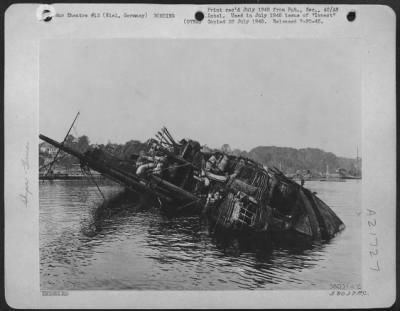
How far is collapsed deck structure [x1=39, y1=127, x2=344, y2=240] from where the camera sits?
1937 millimetres

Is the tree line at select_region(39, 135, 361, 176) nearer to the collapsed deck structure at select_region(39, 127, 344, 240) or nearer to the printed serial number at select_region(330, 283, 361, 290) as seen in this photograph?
the collapsed deck structure at select_region(39, 127, 344, 240)

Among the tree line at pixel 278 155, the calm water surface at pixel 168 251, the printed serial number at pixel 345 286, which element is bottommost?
the printed serial number at pixel 345 286

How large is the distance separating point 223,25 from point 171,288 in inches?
49.1

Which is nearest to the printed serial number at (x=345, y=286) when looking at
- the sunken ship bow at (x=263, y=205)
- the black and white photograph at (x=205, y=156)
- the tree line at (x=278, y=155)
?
the black and white photograph at (x=205, y=156)

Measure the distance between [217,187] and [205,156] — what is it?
0.16 metres

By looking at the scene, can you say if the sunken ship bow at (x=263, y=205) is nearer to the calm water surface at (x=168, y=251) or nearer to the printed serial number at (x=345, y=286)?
the calm water surface at (x=168, y=251)

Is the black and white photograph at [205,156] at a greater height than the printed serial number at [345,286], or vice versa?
the black and white photograph at [205,156]

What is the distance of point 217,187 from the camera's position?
1.97m

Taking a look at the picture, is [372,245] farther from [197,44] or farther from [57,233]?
[57,233]

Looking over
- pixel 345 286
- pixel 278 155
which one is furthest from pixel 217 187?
pixel 345 286

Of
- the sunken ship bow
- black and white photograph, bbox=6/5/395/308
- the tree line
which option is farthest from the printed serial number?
the tree line

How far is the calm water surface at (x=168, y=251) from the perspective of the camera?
1.92 meters

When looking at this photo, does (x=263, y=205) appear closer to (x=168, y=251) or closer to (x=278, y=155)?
(x=278, y=155)

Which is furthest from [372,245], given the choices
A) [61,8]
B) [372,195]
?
[61,8]
